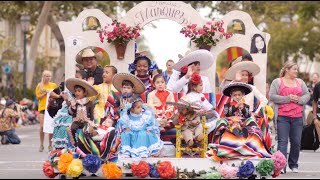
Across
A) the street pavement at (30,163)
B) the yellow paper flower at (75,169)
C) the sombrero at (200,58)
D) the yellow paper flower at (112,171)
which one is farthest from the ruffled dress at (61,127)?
the yellow paper flower at (112,171)

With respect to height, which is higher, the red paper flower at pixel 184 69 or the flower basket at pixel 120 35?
the flower basket at pixel 120 35

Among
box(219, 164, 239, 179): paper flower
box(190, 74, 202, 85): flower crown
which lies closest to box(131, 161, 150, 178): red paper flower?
box(219, 164, 239, 179): paper flower

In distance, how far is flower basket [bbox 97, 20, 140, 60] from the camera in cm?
2106

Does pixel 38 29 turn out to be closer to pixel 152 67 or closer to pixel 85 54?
pixel 85 54

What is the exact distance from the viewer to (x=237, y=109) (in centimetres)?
1603

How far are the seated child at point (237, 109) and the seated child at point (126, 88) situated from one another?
1.33m

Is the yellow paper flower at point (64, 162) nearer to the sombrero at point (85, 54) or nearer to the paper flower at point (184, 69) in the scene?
the paper flower at point (184, 69)

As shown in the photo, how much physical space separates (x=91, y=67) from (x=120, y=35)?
6.55 feet

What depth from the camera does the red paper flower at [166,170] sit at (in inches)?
596

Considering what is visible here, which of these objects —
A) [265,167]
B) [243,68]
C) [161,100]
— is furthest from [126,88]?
[265,167]

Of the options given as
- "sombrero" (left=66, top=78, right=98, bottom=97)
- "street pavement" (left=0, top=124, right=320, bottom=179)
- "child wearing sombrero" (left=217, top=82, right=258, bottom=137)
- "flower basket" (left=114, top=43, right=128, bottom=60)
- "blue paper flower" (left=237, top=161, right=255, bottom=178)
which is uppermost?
"flower basket" (left=114, top=43, right=128, bottom=60)

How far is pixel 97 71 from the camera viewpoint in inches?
755

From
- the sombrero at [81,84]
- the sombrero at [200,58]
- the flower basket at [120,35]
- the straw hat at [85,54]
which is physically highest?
the flower basket at [120,35]

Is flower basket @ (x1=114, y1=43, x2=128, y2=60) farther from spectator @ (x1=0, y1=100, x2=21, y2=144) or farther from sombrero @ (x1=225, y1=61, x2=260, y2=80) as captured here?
spectator @ (x1=0, y1=100, x2=21, y2=144)
